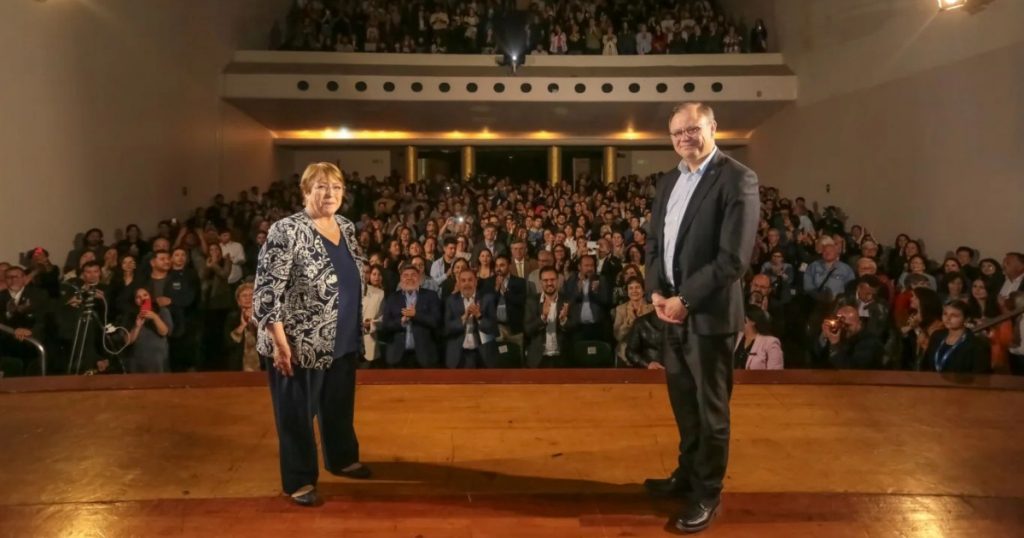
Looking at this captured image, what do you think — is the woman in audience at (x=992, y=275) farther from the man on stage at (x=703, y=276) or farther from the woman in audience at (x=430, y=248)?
the man on stage at (x=703, y=276)

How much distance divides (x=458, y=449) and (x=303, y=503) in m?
0.64

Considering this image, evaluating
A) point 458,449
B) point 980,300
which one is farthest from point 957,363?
point 458,449

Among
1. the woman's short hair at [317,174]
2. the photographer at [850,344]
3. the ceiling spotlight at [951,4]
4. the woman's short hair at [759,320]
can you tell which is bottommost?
the photographer at [850,344]

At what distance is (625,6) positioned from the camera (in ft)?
45.0

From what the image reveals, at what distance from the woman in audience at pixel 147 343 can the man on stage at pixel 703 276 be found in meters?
3.25

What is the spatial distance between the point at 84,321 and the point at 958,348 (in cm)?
467

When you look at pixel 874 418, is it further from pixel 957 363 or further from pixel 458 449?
pixel 458 449

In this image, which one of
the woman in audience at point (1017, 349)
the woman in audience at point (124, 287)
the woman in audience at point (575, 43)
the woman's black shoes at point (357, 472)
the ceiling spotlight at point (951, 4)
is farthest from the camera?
the woman in audience at point (575, 43)

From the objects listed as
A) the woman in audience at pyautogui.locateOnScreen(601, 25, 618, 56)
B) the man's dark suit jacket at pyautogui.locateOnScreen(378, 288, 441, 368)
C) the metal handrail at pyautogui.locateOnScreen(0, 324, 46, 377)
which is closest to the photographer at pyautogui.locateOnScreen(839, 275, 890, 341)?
the man's dark suit jacket at pyautogui.locateOnScreen(378, 288, 441, 368)

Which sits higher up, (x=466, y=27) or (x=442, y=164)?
(x=466, y=27)

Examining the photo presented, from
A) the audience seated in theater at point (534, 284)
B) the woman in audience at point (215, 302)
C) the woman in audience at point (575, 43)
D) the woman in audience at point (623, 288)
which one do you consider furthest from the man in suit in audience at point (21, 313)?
the woman in audience at point (575, 43)

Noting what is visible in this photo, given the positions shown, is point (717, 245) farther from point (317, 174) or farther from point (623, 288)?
point (623, 288)

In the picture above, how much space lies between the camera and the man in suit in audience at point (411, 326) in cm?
446

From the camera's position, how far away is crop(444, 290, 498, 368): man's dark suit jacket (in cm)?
445
